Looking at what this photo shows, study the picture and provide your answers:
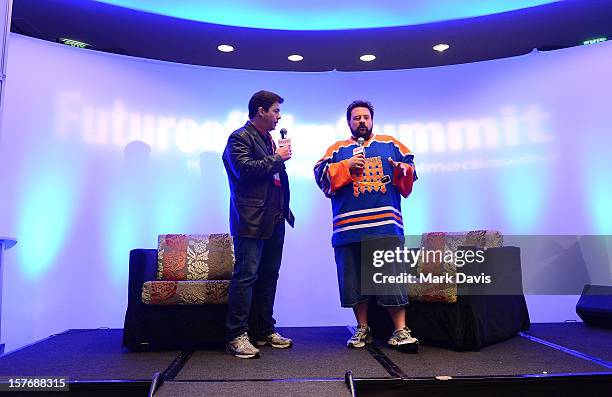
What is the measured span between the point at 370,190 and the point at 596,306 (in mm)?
2371

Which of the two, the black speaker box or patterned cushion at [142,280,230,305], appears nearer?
patterned cushion at [142,280,230,305]

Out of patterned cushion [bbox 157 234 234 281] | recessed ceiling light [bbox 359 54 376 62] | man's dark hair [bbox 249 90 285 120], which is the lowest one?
patterned cushion [bbox 157 234 234 281]

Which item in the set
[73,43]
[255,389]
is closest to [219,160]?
[73,43]

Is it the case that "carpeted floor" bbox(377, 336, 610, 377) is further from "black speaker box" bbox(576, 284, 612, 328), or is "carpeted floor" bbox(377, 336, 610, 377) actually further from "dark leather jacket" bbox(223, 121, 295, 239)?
"black speaker box" bbox(576, 284, 612, 328)

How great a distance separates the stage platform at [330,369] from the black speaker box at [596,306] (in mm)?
520

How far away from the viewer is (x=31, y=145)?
424cm

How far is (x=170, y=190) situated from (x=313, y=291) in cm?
179

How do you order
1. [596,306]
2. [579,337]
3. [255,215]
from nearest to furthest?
[255,215] → [579,337] → [596,306]

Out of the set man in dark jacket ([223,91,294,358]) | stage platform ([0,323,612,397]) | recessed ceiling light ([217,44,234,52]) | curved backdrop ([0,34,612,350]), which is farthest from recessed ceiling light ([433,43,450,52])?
stage platform ([0,323,612,397])

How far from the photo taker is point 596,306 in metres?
3.91

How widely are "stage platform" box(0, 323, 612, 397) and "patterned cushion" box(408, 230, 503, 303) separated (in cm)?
33

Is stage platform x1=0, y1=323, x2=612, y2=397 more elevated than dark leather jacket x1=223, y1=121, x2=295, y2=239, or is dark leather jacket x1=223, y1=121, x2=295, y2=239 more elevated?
dark leather jacket x1=223, y1=121, x2=295, y2=239

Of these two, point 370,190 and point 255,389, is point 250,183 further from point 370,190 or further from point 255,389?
point 255,389

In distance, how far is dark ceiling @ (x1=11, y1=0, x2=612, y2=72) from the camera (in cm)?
434
